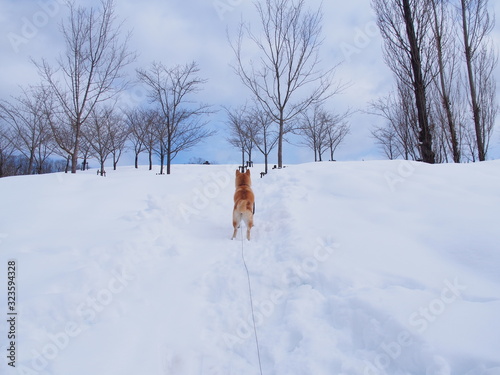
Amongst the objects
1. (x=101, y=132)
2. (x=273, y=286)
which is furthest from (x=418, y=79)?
(x=101, y=132)

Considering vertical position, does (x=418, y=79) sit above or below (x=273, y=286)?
above

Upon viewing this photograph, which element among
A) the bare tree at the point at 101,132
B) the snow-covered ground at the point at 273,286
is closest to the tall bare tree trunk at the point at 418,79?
the snow-covered ground at the point at 273,286

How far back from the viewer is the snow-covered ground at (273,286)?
5.75ft

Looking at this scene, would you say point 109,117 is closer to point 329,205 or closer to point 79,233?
point 79,233

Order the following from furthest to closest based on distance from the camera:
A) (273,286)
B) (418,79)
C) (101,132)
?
(101,132), (418,79), (273,286)

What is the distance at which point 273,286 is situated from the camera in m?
2.77

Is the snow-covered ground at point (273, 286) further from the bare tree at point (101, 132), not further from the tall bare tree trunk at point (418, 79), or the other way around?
the bare tree at point (101, 132)

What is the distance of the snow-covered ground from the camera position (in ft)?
5.75

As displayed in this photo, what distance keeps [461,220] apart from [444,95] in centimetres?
1078

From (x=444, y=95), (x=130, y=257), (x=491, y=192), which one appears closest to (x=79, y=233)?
(x=130, y=257)

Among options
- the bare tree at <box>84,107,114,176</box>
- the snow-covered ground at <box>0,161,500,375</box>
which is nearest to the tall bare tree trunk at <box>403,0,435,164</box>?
the snow-covered ground at <box>0,161,500,375</box>

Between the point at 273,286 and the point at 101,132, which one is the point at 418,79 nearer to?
the point at 273,286

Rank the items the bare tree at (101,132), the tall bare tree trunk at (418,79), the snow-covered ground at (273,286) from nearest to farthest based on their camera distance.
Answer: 1. the snow-covered ground at (273,286)
2. the tall bare tree trunk at (418,79)
3. the bare tree at (101,132)

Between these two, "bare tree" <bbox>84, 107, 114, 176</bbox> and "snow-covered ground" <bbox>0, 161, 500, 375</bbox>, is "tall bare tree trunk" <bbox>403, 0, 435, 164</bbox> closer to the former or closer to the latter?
"snow-covered ground" <bbox>0, 161, 500, 375</bbox>
